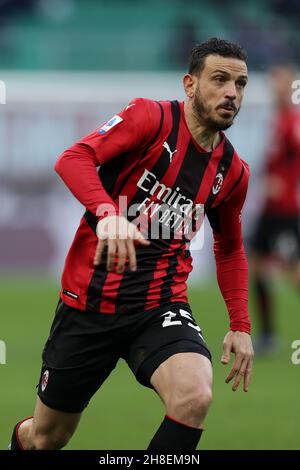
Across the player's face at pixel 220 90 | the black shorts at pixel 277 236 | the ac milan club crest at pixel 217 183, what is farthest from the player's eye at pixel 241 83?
the black shorts at pixel 277 236

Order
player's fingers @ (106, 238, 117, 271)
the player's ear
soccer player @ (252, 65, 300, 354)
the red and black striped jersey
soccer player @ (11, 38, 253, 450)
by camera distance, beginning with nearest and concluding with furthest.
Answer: player's fingers @ (106, 238, 117, 271)
soccer player @ (11, 38, 253, 450)
the red and black striped jersey
the player's ear
soccer player @ (252, 65, 300, 354)

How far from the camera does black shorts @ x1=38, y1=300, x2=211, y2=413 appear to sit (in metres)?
4.80

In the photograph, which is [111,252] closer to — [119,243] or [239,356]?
[119,243]

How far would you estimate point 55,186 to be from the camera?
1683 centimetres

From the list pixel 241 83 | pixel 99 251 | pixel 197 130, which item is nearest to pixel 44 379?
pixel 99 251

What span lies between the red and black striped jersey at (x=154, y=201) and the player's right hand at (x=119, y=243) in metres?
0.68

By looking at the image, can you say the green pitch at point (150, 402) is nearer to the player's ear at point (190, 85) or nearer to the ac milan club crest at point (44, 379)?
the ac milan club crest at point (44, 379)

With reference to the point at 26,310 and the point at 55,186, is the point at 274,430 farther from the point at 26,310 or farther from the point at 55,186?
the point at 55,186

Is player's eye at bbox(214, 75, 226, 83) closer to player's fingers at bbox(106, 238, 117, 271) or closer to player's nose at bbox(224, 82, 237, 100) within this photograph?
player's nose at bbox(224, 82, 237, 100)

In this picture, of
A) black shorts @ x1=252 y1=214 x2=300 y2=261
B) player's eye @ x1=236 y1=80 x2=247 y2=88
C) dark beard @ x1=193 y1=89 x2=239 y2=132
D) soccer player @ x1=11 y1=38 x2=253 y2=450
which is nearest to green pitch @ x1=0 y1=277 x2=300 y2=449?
black shorts @ x1=252 y1=214 x2=300 y2=261

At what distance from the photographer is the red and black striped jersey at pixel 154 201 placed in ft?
16.1

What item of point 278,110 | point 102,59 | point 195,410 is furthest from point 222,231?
point 102,59

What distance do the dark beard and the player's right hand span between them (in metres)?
0.96

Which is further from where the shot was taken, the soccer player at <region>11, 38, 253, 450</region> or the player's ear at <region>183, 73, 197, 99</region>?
the player's ear at <region>183, 73, 197, 99</region>
